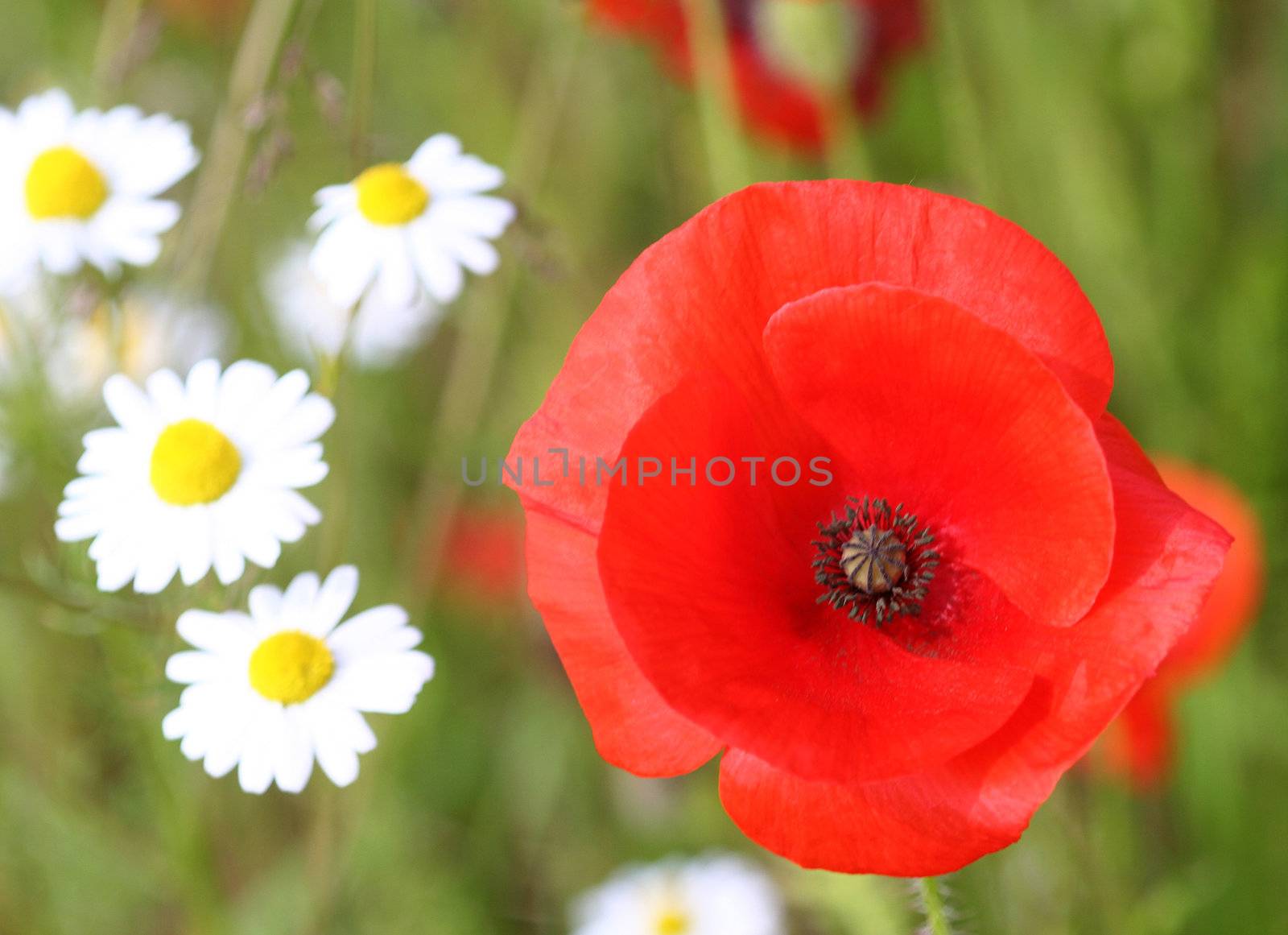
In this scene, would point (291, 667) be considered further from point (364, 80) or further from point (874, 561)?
point (364, 80)

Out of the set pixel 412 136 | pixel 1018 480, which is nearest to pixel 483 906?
pixel 1018 480

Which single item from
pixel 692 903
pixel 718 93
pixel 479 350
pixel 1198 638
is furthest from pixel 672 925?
pixel 718 93

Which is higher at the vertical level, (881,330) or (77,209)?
(77,209)

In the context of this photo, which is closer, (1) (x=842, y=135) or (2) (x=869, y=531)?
(2) (x=869, y=531)

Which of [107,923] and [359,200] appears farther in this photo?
[107,923]

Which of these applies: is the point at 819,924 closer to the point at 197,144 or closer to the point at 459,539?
the point at 459,539

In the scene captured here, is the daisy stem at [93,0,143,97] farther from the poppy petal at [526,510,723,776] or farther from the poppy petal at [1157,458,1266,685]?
the poppy petal at [1157,458,1266,685]

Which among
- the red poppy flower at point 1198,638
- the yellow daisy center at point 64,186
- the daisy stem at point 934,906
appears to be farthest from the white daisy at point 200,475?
the red poppy flower at point 1198,638
